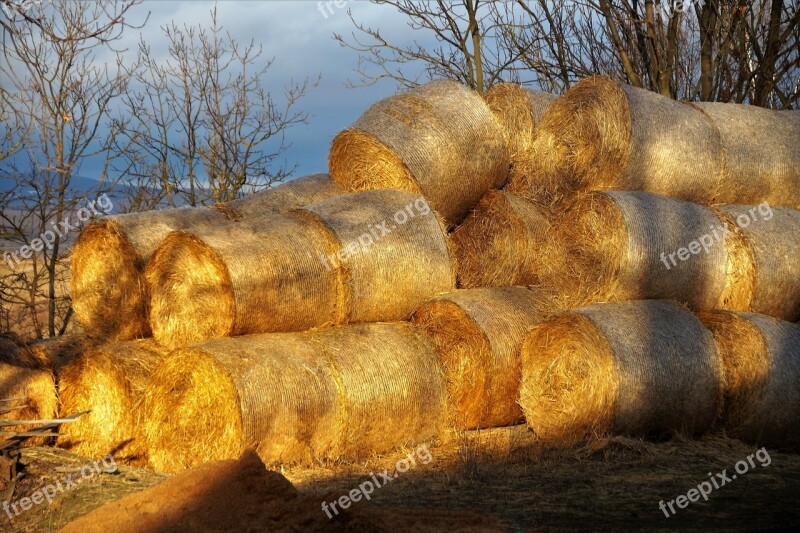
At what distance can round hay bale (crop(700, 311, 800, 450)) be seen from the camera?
7.54 metres

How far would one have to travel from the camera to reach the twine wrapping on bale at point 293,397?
6750 millimetres

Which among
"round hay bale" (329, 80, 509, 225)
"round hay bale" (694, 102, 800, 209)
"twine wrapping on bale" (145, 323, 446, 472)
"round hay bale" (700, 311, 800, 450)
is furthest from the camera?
"round hay bale" (694, 102, 800, 209)

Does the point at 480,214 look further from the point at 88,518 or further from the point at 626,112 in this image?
the point at 88,518

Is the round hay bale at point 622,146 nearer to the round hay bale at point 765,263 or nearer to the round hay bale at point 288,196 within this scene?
the round hay bale at point 765,263

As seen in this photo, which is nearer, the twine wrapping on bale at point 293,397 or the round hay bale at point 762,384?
the twine wrapping on bale at point 293,397

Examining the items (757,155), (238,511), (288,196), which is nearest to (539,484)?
(238,511)

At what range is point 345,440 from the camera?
7195 mm

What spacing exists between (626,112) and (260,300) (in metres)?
3.77

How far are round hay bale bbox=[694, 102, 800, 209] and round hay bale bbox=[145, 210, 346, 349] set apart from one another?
412cm

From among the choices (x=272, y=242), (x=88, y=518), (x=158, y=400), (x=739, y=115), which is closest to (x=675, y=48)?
(x=739, y=115)

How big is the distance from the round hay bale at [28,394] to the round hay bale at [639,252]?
180 inches

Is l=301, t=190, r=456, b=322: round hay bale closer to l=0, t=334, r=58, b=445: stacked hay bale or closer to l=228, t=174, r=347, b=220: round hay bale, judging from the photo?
l=228, t=174, r=347, b=220: round hay bale

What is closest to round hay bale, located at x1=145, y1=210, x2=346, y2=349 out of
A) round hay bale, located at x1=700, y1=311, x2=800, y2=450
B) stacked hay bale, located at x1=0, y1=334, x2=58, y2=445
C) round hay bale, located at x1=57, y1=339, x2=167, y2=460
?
round hay bale, located at x1=57, y1=339, x2=167, y2=460

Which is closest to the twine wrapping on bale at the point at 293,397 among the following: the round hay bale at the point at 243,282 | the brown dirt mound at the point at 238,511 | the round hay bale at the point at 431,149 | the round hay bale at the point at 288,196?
the round hay bale at the point at 243,282
